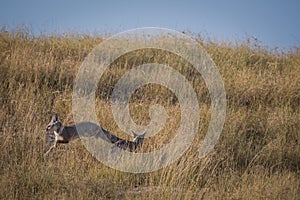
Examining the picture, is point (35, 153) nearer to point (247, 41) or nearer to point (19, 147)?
point (19, 147)

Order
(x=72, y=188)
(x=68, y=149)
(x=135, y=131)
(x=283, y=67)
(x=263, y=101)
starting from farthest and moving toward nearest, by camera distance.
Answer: (x=283, y=67) < (x=263, y=101) < (x=135, y=131) < (x=68, y=149) < (x=72, y=188)

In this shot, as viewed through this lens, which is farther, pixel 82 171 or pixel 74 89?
pixel 74 89

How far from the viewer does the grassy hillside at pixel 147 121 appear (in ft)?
15.9

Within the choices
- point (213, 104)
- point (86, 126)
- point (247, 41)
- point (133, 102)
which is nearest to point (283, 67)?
point (247, 41)

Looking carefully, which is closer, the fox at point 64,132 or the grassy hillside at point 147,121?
the grassy hillside at point 147,121

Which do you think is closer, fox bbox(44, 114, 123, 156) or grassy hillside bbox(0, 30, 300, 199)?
grassy hillside bbox(0, 30, 300, 199)

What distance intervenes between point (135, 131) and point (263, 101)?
2817 millimetres

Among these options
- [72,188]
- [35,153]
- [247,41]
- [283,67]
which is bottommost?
[72,188]

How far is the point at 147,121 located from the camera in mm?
7043

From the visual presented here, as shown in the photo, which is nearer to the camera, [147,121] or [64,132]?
[64,132]

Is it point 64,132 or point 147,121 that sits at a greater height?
point 147,121

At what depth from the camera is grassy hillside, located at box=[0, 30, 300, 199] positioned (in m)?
4.85

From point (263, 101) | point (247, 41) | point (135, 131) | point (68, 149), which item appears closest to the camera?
point (68, 149)

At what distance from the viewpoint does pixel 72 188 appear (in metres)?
4.64
